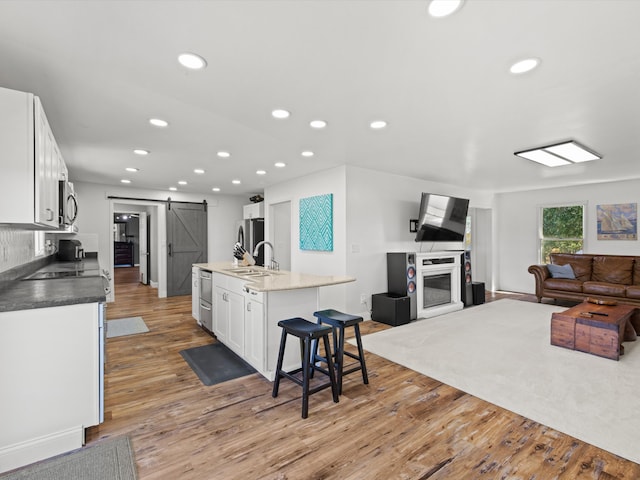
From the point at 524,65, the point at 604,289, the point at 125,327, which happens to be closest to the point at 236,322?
the point at 125,327

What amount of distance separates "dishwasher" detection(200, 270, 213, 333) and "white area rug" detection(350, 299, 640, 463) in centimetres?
199

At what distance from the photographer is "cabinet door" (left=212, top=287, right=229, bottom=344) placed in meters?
3.53

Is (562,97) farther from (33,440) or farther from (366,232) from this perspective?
(33,440)

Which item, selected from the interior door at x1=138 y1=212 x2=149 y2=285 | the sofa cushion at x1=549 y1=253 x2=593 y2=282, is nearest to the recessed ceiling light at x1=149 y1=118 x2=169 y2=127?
the interior door at x1=138 y1=212 x2=149 y2=285

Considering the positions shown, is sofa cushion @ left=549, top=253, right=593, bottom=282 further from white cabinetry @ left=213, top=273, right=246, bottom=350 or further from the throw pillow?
white cabinetry @ left=213, top=273, right=246, bottom=350

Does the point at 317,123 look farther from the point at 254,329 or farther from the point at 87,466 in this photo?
the point at 87,466

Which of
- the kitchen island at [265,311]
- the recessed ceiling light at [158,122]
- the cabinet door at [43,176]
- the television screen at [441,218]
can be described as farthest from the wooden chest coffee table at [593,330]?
the cabinet door at [43,176]

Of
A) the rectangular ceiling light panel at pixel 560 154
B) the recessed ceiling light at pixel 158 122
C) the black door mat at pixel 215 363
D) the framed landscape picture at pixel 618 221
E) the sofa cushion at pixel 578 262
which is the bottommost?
the black door mat at pixel 215 363

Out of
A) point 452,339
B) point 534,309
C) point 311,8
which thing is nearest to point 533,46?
point 311,8

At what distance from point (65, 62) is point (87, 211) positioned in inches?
200

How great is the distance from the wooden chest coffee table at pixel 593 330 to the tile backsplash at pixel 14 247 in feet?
17.5

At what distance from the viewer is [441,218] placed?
18.5 feet

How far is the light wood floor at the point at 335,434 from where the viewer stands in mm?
1741

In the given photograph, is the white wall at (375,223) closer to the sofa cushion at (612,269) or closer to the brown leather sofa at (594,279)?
the brown leather sofa at (594,279)
